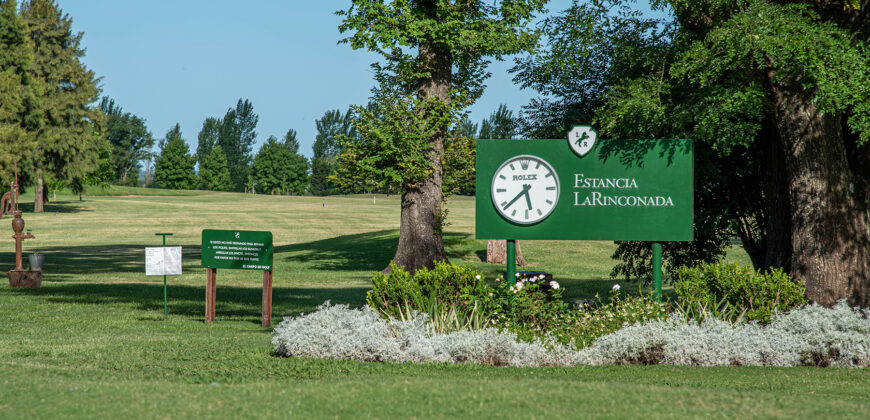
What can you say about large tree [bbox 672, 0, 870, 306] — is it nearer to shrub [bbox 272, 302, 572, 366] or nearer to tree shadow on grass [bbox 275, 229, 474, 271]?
shrub [bbox 272, 302, 572, 366]

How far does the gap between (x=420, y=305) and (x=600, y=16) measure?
7.36 metres

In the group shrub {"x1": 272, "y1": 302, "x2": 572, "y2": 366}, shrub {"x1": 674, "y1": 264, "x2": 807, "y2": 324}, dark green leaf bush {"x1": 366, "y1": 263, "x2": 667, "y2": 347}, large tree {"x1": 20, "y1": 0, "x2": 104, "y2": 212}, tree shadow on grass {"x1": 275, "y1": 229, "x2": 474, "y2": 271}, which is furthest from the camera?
large tree {"x1": 20, "y1": 0, "x2": 104, "y2": 212}

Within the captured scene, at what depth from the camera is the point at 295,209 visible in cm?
6844

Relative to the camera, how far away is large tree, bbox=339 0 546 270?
18875mm

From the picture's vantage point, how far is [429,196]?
65.3 ft

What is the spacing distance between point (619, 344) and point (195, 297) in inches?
443

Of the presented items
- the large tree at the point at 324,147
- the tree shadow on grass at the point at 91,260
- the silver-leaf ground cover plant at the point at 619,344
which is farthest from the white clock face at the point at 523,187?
the large tree at the point at 324,147

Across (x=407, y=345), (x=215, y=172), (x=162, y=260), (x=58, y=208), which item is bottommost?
(x=407, y=345)

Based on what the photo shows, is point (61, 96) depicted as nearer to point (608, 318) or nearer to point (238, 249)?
point (238, 249)

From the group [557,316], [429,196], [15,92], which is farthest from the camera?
[15,92]

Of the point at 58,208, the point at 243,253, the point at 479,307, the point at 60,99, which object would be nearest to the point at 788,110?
the point at 479,307

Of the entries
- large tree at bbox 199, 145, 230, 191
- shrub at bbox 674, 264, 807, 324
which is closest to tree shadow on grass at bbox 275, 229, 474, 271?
shrub at bbox 674, 264, 807, 324

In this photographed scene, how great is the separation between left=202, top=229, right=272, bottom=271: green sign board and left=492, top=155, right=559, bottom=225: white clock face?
13.0ft

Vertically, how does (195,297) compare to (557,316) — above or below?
below
